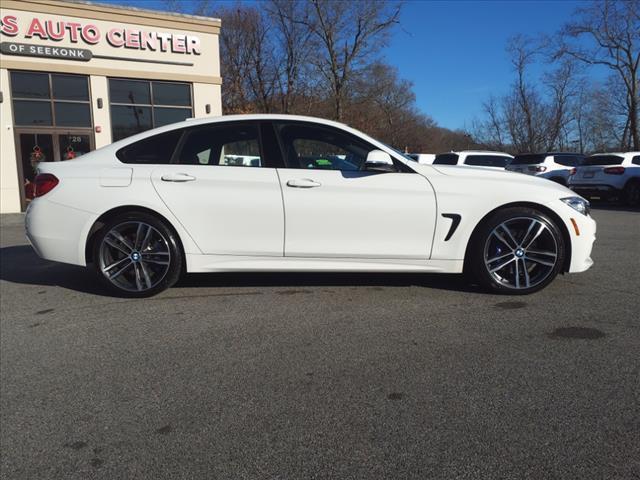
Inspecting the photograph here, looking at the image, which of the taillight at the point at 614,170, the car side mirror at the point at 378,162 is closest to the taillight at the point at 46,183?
the car side mirror at the point at 378,162

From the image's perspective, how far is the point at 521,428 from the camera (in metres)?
2.28

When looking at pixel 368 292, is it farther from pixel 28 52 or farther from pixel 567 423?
pixel 28 52

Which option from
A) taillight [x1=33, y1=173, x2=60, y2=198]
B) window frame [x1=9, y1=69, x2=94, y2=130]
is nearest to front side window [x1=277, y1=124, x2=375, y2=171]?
taillight [x1=33, y1=173, x2=60, y2=198]

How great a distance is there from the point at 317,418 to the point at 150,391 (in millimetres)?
994

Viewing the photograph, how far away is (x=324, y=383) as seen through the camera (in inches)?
110

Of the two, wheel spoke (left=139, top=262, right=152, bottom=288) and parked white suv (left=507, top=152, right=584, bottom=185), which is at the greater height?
parked white suv (left=507, top=152, right=584, bottom=185)

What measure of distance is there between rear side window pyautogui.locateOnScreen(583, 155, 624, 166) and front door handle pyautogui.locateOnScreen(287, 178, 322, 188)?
13.2 metres

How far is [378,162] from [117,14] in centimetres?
1508

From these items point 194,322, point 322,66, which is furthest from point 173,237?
point 322,66

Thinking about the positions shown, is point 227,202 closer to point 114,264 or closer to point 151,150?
point 151,150

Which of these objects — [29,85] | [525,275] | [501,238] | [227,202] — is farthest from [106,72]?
[525,275]

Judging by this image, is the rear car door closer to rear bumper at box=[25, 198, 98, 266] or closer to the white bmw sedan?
the white bmw sedan

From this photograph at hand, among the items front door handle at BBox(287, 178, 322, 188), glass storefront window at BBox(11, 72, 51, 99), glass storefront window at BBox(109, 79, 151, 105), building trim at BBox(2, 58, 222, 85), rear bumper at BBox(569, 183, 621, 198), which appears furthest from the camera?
glass storefront window at BBox(109, 79, 151, 105)

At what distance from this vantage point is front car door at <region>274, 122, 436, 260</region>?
426 cm
